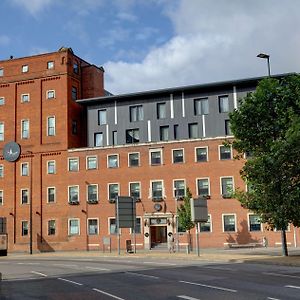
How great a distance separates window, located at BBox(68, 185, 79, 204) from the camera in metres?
60.4

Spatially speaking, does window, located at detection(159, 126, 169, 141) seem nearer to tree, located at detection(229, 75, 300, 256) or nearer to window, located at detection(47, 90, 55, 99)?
window, located at detection(47, 90, 55, 99)

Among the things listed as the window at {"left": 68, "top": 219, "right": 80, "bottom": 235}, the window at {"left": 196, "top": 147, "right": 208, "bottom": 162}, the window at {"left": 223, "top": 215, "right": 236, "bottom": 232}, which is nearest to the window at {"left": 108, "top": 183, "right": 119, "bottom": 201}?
the window at {"left": 68, "top": 219, "right": 80, "bottom": 235}

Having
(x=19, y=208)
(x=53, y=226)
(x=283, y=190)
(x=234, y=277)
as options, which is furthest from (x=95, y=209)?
(x=234, y=277)

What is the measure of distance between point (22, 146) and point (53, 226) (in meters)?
10.7

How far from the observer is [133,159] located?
58.8 meters

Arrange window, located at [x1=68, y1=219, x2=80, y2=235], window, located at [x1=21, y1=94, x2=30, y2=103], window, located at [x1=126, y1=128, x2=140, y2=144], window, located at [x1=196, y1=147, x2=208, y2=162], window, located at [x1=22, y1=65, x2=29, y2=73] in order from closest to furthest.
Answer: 1. window, located at [x1=196, y1=147, x2=208, y2=162]
2. window, located at [x1=68, y1=219, x2=80, y2=235]
3. window, located at [x1=126, y1=128, x2=140, y2=144]
4. window, located at [x1=21, y1=94, x2=30, y2=103]
5. window, located at [x1=22, y1=65, x2=29, y2=73]

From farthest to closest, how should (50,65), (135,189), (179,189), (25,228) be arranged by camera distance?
(50,65)
(25,228)
(135,189)
(179,189)

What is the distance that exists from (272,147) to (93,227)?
107ft

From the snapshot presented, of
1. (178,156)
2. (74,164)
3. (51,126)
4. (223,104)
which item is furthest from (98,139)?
(223,104)

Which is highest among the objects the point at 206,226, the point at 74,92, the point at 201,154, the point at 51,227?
the point at 74,92

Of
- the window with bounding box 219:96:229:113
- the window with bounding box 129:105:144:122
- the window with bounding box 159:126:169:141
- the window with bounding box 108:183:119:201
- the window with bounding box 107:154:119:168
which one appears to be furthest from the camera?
the window with bounding box 129:105:144:122

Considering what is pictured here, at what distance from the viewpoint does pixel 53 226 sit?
2418 inches

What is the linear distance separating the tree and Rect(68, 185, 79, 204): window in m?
30.3

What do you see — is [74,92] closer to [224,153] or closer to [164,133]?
[164,133]
